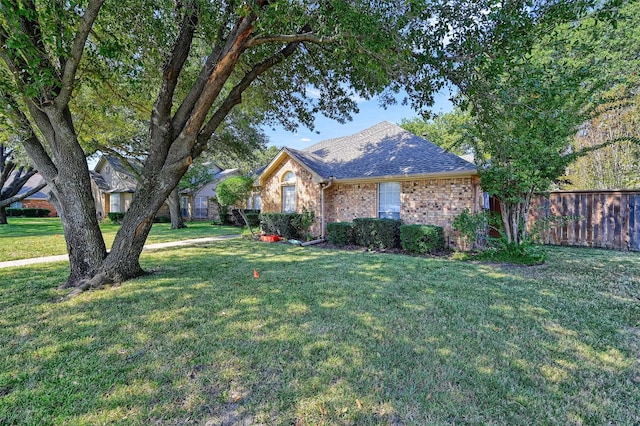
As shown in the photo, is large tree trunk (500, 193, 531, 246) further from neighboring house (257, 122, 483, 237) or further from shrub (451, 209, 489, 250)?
neighboring house (257, 122, 483, 237)

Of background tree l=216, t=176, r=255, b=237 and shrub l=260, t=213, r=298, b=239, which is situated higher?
background tree l=216, t=176, r=255, b=237

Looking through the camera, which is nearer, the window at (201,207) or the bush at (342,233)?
the bush at (342,233)

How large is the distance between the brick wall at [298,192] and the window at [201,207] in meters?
13.6

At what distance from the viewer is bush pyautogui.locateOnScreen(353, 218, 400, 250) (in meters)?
9.98

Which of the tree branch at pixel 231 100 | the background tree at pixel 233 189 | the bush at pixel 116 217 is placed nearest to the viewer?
the tree branch at pixel 231 100

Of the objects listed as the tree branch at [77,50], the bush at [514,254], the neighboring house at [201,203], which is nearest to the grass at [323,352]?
the bush at [514,254]

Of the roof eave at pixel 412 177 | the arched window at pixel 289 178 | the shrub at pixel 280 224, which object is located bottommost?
the shrub at pixel 280 224

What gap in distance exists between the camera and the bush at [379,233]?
9984mm

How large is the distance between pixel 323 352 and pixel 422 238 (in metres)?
6.99

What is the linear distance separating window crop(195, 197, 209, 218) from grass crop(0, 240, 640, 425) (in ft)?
69.3

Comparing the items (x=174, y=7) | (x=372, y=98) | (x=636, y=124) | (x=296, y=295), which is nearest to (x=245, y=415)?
(x=296, y=295)

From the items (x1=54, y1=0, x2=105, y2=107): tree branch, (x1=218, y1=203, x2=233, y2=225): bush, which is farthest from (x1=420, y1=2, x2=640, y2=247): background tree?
(x1=218, y1=203, x2=233, y2=225): bush

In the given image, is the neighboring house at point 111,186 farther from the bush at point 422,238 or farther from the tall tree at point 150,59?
the bush at point 422,238

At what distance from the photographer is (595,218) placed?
9961mm
